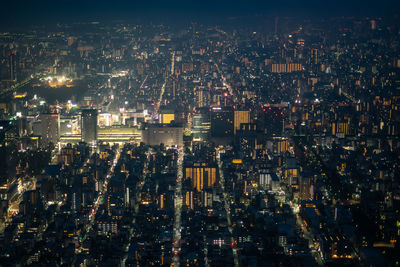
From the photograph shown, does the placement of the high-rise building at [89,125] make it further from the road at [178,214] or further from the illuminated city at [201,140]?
the road at [178,214]

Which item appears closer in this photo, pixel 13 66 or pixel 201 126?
pixel 13 66

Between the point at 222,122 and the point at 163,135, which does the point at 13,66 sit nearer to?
the point at 163,135

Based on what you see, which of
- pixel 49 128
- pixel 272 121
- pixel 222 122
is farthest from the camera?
pixel 272 121

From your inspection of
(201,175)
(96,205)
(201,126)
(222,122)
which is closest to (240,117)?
(222,122)

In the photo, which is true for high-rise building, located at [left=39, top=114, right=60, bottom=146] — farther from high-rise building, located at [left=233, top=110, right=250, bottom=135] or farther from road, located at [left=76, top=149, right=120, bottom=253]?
high-rise building, located at [left=233, top=110, right=250, bottom=135]

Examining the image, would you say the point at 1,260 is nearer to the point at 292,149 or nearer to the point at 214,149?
the point at 214,149

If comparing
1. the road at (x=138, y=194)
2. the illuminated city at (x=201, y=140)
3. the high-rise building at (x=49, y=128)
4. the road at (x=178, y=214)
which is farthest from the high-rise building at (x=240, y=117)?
the high-rise building at (x=49, y=128)
